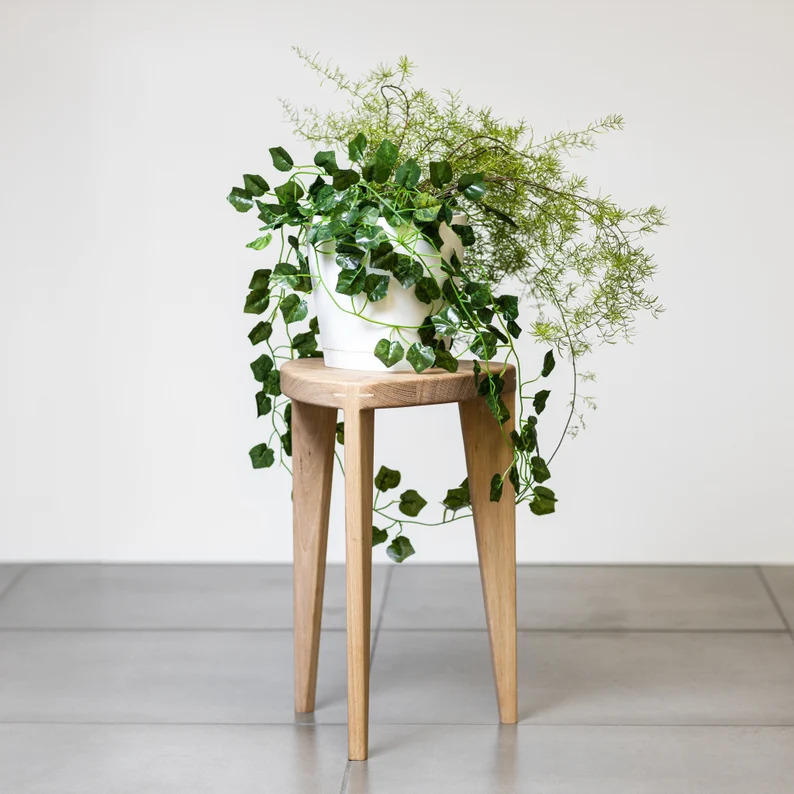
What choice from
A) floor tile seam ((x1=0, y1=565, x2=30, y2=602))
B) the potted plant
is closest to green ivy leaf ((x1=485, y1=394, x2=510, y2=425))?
the potted plant

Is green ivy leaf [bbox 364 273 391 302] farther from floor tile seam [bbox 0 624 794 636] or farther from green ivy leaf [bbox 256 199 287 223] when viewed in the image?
floor tile seam [bbox 0 624 794 636]

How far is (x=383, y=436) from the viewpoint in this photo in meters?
2.59

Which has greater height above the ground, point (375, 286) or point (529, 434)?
point (375, 286)

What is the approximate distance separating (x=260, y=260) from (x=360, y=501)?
1204mm

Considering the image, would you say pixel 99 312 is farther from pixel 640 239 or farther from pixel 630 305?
pixel 630 305

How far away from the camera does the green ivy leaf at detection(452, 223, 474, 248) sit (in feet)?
4.86

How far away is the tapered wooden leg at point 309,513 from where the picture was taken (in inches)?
64.5

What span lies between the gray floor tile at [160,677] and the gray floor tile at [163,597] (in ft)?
0.22

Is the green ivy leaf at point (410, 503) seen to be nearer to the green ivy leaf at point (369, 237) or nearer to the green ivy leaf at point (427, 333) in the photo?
the green ivy leaf at point (427, 333)

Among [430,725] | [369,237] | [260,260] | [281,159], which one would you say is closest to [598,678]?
[430,725]

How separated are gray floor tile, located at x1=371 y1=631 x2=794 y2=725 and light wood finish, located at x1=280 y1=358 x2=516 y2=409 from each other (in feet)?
1.85

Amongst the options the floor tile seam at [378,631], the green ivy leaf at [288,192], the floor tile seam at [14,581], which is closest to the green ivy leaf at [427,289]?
the green ivy leaf at [288,192]

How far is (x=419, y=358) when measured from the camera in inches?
56.9

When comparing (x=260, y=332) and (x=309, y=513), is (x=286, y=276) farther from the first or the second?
(x=309, y=513)
